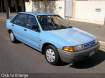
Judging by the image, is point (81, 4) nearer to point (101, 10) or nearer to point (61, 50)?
point (101, 10)

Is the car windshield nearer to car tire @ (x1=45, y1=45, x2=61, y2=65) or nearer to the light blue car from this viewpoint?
the light blue car

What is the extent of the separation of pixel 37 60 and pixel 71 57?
1.49 m

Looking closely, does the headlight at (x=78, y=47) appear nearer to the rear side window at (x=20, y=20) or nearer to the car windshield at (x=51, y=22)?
the car windshield at (x=51, y=22)

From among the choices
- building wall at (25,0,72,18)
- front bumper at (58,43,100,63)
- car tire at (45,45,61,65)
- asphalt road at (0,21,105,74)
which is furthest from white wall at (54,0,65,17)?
front bumper at (58,43,100,63)

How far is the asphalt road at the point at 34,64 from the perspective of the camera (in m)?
6.43

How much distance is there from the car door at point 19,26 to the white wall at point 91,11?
29.1ft

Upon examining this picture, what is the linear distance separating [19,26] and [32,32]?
129 cm

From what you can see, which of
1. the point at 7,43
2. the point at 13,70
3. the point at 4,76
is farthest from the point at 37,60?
the point at 7,43

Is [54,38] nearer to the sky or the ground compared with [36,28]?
nearer to the ground

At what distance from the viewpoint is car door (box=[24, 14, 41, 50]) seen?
7.49 meters

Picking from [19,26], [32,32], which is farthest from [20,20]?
[32,32]

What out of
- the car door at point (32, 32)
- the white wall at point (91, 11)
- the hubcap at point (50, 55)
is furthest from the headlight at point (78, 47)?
the white wall at point (91, 11)

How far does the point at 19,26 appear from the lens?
8820 mm

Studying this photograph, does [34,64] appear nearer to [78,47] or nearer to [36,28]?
[36,28]
